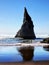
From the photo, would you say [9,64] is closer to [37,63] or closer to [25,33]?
[37,63]

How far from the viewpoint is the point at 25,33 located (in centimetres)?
7619

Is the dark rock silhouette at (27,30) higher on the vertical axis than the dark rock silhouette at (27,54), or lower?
higher

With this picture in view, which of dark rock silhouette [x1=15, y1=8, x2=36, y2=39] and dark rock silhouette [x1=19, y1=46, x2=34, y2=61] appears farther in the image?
dark rock silhouette [x1=15, y1=8, x2=36, y2=39]

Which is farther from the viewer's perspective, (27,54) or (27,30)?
(27,30)

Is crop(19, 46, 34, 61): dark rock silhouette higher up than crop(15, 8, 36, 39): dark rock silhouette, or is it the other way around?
crop(15, 8, 36, 39): dark rock silhouette

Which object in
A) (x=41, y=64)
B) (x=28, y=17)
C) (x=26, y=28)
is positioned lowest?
(x=41, y=64)

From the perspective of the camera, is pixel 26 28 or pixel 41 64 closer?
pixel 41 64

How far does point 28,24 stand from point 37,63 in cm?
7417

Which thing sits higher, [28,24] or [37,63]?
[28,24]

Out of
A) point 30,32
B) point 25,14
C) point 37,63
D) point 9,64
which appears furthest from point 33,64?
point 25,14

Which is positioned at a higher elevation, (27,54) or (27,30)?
(27,30)

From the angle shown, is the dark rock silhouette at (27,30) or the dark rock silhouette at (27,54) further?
the dark rock silhouette at (27,30)

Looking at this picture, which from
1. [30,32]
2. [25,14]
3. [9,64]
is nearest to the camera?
[9,64]

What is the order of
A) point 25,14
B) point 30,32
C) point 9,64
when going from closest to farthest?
point 9,64 < point 30,32 < point 25,14
